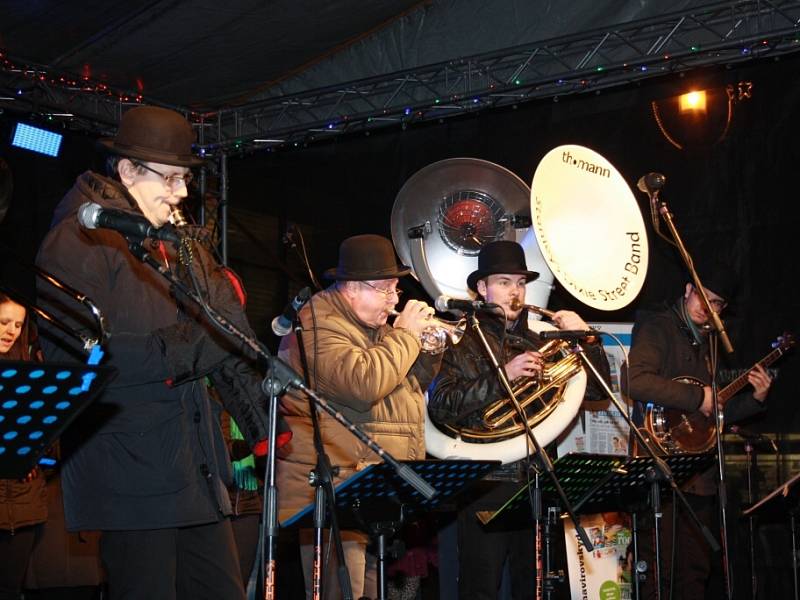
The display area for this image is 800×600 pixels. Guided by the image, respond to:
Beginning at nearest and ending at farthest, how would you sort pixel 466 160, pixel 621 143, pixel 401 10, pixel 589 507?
1. pixel 589 507
2. pixel 466 160
3. pixel 621 143
4. pixel 401 10

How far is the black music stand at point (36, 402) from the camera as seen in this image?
2.17 m

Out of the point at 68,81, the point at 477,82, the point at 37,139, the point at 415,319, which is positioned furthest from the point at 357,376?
the point at 68,81

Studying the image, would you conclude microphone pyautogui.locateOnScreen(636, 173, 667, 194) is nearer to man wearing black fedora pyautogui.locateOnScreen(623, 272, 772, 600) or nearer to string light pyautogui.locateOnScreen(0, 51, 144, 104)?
man wearing black fedora pyautogui.locateOnScreen(623, 272, 772, 600)

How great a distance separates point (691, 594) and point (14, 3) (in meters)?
5.52

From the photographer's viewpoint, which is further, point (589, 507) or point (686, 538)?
point (686, 538)

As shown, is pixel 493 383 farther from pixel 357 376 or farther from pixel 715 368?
pixel 715 368

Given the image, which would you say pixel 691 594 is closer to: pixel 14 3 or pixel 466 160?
pixel 466 160

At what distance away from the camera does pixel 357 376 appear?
4609 mm

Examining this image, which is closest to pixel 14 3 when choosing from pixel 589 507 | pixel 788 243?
pixel 589 507

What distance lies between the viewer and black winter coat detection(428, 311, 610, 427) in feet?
16.9

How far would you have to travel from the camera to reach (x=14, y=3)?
20.2 feet

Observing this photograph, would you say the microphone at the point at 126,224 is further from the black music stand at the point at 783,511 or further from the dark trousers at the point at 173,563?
the black music stand at the point at 783,511

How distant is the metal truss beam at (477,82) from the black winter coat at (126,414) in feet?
12.7

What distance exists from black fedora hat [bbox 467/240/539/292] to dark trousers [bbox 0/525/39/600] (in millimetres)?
2817
